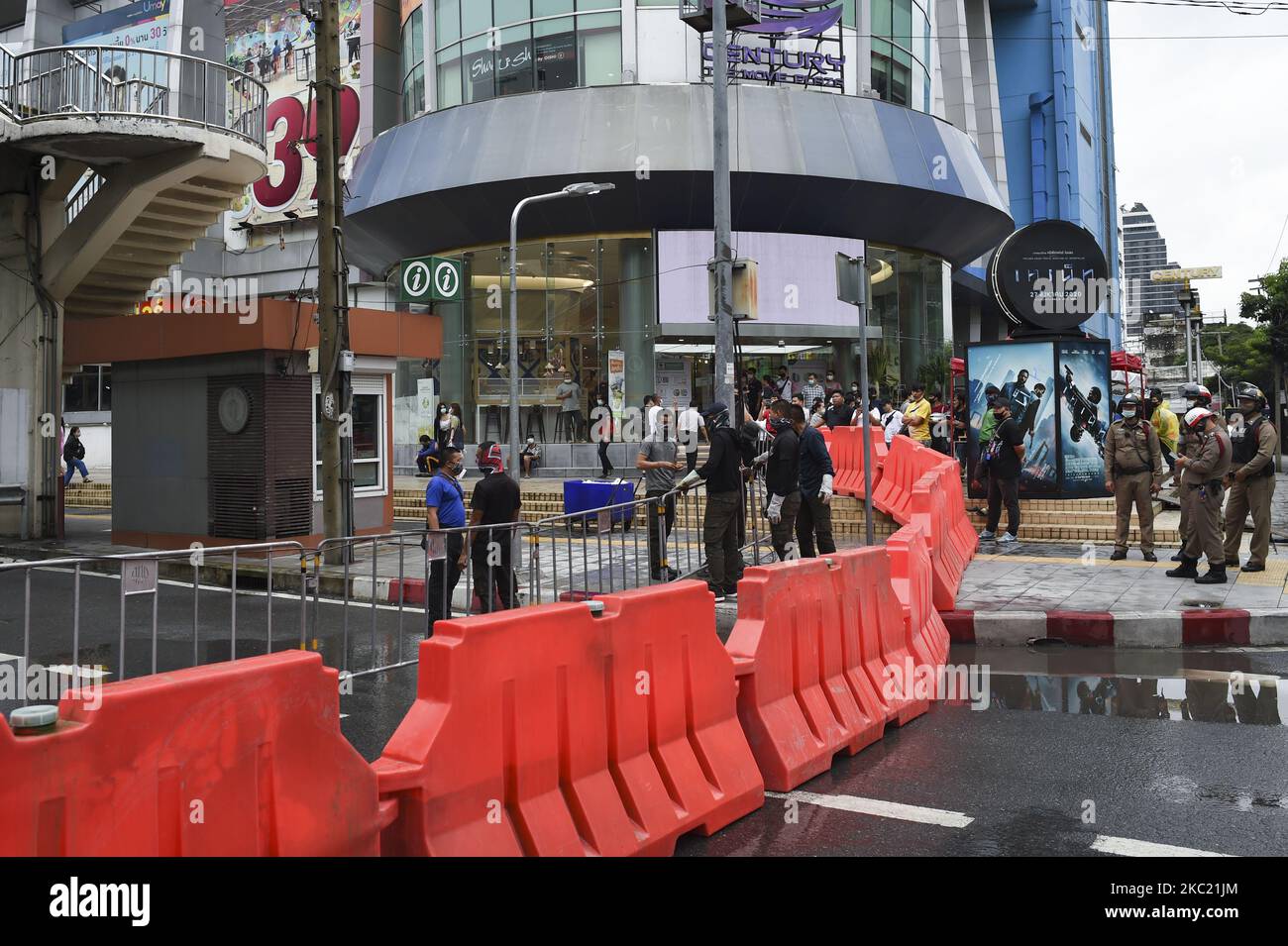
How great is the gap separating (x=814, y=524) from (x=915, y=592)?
420 centimetres

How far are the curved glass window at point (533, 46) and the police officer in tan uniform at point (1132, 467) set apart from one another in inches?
776

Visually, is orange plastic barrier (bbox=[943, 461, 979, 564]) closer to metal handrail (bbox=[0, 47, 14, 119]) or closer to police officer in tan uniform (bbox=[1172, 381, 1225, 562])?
police officer in tan uniform (bbox=[1172, 381, 1225, 562])

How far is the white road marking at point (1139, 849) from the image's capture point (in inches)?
172

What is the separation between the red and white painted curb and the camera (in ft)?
29.9

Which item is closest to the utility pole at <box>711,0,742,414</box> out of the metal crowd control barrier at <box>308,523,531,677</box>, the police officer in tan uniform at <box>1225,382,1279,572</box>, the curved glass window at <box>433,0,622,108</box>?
the metal crowd control barrier at <box>308,523,531,677</box>

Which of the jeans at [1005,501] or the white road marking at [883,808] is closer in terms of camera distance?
the white road marking at [883,808]

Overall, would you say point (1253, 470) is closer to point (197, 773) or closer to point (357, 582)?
point (357, 582)

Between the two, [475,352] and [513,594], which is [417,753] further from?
[475,352]

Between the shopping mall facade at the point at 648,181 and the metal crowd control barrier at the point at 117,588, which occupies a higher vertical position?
the shopping mall facade at the point at 648,181

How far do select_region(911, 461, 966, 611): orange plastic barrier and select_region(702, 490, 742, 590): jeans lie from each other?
69.7 inches

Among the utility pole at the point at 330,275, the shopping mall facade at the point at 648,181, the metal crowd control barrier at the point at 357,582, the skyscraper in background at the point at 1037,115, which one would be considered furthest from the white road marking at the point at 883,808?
the skyscraper in background at the point at 1037,115

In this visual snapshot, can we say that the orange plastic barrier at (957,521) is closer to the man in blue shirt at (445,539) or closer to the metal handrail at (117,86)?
the man in blue shirt at (445,539)
